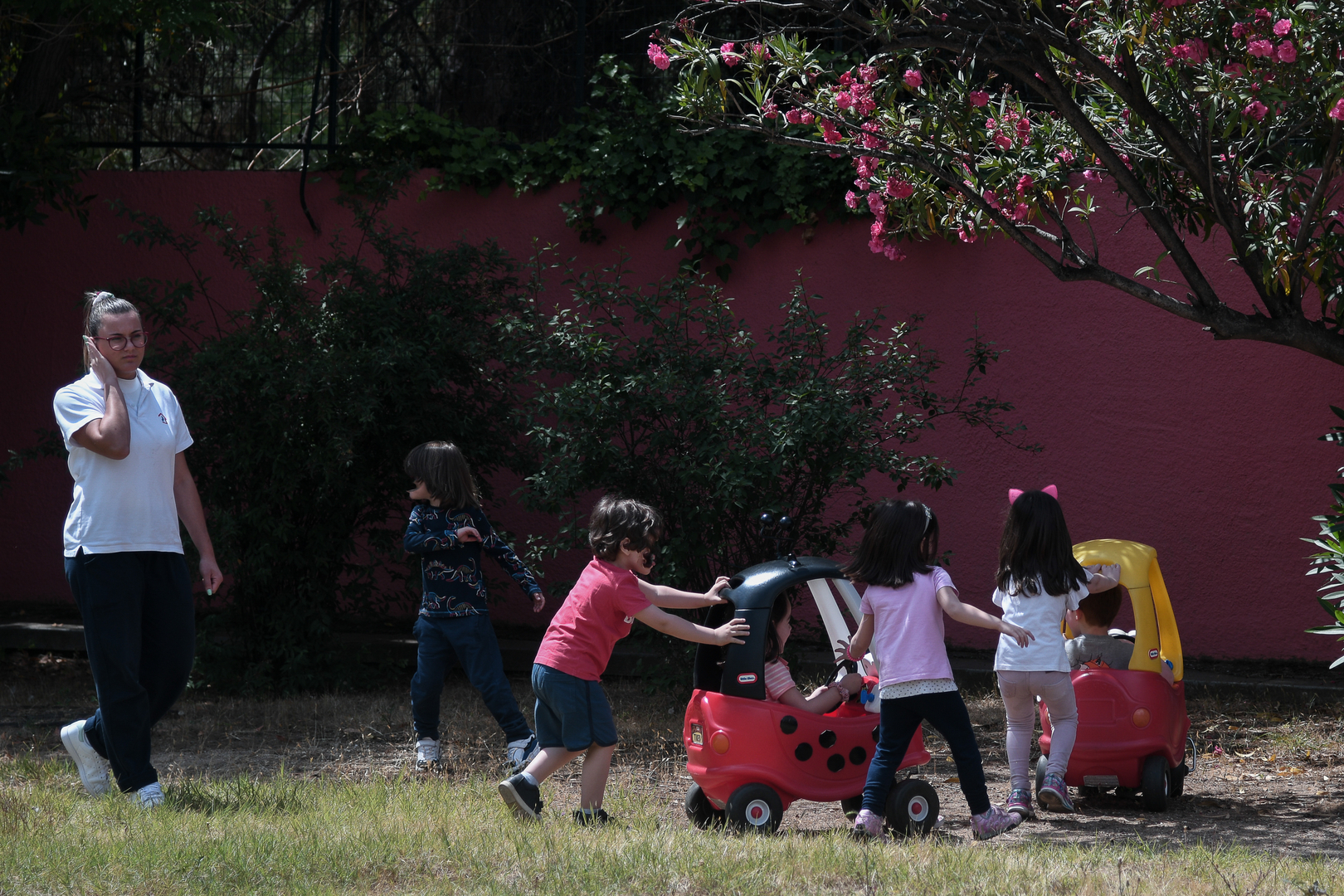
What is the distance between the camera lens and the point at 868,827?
175 inches

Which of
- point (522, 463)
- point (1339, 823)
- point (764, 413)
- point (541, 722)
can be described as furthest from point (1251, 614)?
point (541, 722)

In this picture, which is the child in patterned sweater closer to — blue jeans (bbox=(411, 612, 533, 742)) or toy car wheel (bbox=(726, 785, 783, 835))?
blue jeans (bbox=(411, 612, 533, 742))

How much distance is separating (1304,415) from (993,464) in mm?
1786

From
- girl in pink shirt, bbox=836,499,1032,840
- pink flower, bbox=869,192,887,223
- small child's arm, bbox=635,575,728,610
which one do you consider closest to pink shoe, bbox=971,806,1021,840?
girl in pink shirt, bbox=836,499,1032,840

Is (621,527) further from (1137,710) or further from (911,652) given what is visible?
(1137,710)

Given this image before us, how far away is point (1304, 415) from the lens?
738cm

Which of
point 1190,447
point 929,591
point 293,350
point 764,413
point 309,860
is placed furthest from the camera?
point 1190,447

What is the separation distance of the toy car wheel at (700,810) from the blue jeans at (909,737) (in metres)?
0.60

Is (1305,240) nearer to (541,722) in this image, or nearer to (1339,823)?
(1339,823)

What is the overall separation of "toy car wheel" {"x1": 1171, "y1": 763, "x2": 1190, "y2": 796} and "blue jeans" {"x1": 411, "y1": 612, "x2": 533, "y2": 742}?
2721 millimetres

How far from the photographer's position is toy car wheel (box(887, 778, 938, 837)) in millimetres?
4504

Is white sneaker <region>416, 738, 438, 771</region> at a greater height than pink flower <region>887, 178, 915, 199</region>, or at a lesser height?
lesser

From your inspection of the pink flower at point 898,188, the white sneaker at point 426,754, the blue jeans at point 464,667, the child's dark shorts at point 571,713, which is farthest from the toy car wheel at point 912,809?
the pink flower at point 898,188

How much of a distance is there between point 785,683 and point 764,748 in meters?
0.32
